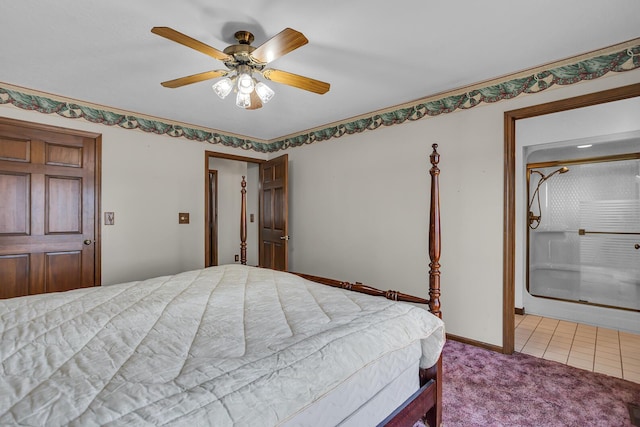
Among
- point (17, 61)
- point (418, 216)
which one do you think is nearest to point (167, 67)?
point (17, 61)

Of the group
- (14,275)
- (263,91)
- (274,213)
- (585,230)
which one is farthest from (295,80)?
(585,230)

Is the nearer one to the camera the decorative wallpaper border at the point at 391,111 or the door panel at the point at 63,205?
the decorative wallpaper border at the point at 391,111

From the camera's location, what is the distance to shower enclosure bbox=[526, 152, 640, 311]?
3.57 metres

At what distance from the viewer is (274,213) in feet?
14.2

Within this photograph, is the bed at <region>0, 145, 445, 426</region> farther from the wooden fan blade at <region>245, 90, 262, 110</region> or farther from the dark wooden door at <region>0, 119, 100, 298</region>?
the dark wooden door at <region>0, 119, 100, 298</region>

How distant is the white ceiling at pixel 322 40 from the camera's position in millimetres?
1695

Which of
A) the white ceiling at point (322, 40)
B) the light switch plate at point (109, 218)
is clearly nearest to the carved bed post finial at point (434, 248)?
the white ceiling at point (322, 40)

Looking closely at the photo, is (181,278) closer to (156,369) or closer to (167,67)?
(156,369)

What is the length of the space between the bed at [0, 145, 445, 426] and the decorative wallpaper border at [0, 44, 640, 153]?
1.75m

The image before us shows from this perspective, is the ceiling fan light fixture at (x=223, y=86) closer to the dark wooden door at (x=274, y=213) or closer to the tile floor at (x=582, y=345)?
the dark wooden door at (x=274, y=213)

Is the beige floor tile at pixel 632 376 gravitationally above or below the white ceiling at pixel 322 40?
below

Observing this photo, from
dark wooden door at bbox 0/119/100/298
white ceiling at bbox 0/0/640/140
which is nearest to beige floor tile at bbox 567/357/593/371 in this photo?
white ceiling at bbox 0/0/640/140

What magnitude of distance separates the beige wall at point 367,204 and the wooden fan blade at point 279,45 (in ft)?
6.03

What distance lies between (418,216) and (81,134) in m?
3.47
